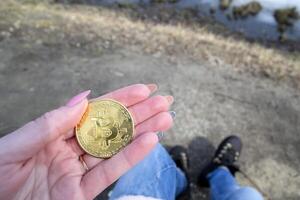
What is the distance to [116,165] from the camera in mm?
2377

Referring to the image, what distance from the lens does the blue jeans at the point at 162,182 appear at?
2904 mm

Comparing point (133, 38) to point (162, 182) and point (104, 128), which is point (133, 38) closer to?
point (162, 182)

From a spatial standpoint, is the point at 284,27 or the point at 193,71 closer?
the point at 193,71

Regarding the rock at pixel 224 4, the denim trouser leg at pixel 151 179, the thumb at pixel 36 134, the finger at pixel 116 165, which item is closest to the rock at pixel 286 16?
the rock at pixel 224 4

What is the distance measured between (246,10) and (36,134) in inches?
315

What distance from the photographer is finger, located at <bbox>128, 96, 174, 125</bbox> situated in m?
2.55

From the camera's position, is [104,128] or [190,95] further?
[190,95]

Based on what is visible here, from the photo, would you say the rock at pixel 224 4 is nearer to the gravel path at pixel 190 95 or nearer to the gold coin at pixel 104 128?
the gravel path at pixel 190 95

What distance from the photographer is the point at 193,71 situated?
543 centimetres

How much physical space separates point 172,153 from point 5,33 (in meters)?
3.03

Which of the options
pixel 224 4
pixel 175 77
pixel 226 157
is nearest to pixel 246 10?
pixel 224 4

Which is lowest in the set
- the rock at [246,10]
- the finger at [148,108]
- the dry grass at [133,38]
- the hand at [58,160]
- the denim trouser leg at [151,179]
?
the rock at [246,10]

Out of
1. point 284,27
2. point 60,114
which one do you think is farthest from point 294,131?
point 284,27

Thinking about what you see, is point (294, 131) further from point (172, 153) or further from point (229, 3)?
point (229, 3)
